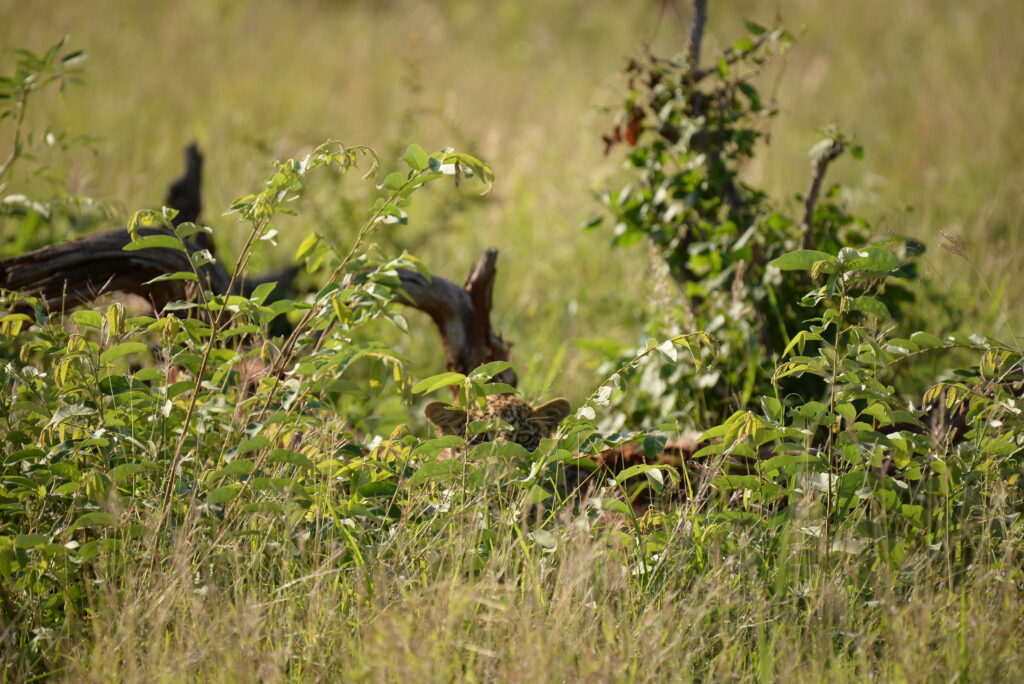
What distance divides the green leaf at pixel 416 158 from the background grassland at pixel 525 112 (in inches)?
58.4

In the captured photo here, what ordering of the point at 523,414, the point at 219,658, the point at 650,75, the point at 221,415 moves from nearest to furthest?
the point at 219,658
the point at 221,415
the point at 523,414
the point at 650,75

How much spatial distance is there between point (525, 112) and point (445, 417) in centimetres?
606

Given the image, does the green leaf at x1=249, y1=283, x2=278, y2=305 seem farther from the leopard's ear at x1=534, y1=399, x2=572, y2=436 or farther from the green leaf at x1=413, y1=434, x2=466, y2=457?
the leopard's ear at x1=534, y1=399, x2=572, y2=436

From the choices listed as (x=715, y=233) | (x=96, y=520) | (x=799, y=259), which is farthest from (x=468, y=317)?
(x=96, y=520)

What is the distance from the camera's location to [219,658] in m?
1.96

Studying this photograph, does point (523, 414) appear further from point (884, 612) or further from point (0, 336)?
point (0, 336)

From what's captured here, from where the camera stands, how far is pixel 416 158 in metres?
2.21

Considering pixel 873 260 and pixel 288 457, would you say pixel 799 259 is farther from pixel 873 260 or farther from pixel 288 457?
pixel 288 457

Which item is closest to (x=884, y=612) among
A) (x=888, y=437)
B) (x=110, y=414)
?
(x=888, y=437)

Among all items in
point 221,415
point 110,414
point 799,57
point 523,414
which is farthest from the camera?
point 799,57

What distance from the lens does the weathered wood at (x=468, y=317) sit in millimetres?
3379

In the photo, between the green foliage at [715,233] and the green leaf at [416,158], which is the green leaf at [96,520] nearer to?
the green leaf at [416,158]

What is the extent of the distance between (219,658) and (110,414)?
712mm

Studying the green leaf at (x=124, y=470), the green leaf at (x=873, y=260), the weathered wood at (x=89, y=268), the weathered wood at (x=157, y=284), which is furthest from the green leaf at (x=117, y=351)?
the green leaf at (x=873, y=260)
